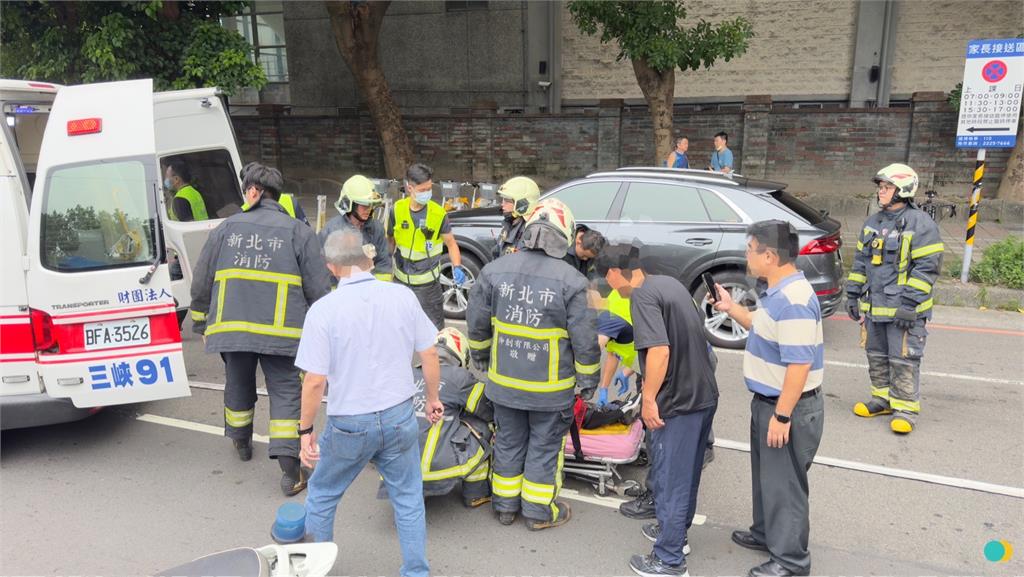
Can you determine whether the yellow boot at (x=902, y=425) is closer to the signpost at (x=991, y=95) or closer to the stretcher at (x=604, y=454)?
the stretcher at (x=604, y=454)

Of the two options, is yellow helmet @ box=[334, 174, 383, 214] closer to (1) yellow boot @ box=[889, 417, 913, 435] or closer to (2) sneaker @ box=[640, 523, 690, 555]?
(2) sneaker @ box=[640, 523, 690, 555]

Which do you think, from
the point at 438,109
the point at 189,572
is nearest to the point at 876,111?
the point at 438,109

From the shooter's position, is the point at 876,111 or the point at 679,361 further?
the point at 876,111

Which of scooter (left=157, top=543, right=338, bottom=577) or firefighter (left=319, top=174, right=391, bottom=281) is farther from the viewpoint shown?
firefighter (left=319, top=174, right=391, bottom=281)

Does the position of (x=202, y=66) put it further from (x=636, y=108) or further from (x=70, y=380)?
(x=636, y=108)

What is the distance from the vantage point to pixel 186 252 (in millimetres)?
6812

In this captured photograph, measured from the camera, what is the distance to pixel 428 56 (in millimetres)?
18219

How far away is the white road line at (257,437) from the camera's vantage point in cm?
443

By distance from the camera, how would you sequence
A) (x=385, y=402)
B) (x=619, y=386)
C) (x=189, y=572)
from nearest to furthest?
(x=189, y=572)
(x=385, y=402)
(x=619, y=386)

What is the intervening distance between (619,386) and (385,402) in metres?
2.13

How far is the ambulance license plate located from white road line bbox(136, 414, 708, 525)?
3.55 feet

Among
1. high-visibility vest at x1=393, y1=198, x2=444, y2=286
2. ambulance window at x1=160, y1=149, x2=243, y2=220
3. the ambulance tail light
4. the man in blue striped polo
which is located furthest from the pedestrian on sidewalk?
ambulance window at x1=160, y1=149, x2=243, y2=220

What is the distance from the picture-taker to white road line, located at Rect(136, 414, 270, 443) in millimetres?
5395

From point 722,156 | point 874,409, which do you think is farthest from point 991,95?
point 874,409
